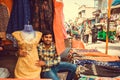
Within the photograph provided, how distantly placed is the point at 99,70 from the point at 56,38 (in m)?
0.94

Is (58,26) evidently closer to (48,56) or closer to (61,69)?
(48,56)

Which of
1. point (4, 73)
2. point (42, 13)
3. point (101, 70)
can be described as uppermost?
point (42, 13)

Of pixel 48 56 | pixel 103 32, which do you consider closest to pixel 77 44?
pixel 103 32

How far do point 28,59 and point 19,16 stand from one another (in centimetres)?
41

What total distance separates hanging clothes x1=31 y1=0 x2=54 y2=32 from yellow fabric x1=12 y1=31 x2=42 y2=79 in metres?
0.10

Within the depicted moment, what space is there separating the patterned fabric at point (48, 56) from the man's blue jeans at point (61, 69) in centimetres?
6

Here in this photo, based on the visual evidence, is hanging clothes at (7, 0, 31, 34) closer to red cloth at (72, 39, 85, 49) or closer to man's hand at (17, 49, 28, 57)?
man's hand at (17, 49, 28, 57)

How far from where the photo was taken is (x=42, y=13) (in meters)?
2.39

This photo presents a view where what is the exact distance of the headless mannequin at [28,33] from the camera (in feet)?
7.66

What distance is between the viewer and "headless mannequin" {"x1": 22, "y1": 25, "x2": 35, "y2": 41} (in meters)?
2.33

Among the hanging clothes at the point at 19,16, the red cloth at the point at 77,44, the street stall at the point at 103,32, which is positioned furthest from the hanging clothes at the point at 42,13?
the street stall at the point at 103,32

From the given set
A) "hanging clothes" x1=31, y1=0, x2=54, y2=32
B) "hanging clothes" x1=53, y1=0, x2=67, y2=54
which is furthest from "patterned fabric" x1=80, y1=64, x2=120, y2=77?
"hanging clothes" x1=31, y1=0, x2=54, y2=32

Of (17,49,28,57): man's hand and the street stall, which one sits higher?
the street stall

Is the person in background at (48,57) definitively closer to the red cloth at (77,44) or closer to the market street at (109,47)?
the red cloth at (77,44)
